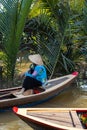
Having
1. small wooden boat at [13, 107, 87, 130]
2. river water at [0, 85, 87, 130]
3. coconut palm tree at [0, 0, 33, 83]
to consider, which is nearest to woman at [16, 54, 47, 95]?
river water at [0, 85, 87, 130]

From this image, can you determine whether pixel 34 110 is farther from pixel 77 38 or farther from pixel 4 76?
pixel 77 38

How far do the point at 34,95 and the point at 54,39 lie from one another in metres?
3.64

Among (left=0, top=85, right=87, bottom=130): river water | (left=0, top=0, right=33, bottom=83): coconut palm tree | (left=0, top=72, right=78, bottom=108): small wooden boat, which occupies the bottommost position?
(left=0, top=85, right=87, bottom=130): river water

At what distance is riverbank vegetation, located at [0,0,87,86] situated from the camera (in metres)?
11.8

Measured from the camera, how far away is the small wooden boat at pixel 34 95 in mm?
8562

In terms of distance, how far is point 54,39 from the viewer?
12312 millimetres

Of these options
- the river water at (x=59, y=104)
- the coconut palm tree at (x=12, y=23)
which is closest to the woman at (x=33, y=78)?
the river water at (x=59, y=104)

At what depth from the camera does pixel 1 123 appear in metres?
8.18

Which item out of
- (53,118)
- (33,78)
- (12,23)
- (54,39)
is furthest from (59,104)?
(53,118)

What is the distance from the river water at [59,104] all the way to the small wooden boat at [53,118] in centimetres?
135

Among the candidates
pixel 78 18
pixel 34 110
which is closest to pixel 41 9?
pixel 78 18

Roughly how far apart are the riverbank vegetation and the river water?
934 millimetres

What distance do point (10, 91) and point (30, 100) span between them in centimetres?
89

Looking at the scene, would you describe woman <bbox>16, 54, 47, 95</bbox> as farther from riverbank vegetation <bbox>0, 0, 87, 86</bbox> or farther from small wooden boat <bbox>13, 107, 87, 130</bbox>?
small wooden boat <bbox>13, 107, 87, 130</bbox>
